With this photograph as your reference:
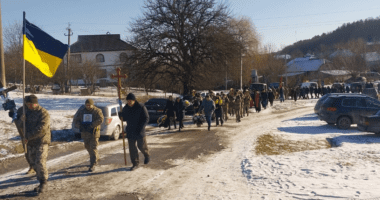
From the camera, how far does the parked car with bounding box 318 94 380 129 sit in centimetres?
1530

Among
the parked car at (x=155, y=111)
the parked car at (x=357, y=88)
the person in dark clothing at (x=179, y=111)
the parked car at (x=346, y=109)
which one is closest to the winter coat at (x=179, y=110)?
the person in dark clothing at (x=179, y=111)

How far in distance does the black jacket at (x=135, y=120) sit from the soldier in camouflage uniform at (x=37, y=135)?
189 cm

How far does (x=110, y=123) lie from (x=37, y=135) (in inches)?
240

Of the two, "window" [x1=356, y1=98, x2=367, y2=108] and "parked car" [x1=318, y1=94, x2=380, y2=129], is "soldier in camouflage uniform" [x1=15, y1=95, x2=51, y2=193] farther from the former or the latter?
"window" [x1=356, y1=98, x2=367, y2=108]

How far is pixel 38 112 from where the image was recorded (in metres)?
6.67

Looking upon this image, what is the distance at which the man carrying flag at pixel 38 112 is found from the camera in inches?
251

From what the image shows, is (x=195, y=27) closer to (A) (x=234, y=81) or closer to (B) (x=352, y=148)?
(B) (x=352, y=148)

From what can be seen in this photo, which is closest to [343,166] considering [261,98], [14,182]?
[14,182]

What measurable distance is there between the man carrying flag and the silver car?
15.9 feet

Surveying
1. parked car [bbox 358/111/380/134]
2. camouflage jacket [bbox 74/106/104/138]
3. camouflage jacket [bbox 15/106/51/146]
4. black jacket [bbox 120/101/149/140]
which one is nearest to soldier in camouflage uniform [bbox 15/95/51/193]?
camouflage jacket [bbox 15/106/51/146]

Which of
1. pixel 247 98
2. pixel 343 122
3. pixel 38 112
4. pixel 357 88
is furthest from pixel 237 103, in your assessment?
pixel 357 88

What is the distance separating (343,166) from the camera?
7.96 m

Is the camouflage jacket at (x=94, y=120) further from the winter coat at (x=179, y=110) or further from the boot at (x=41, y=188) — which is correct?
the winter coat at (x=179, y=110)

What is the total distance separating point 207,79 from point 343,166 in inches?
818
